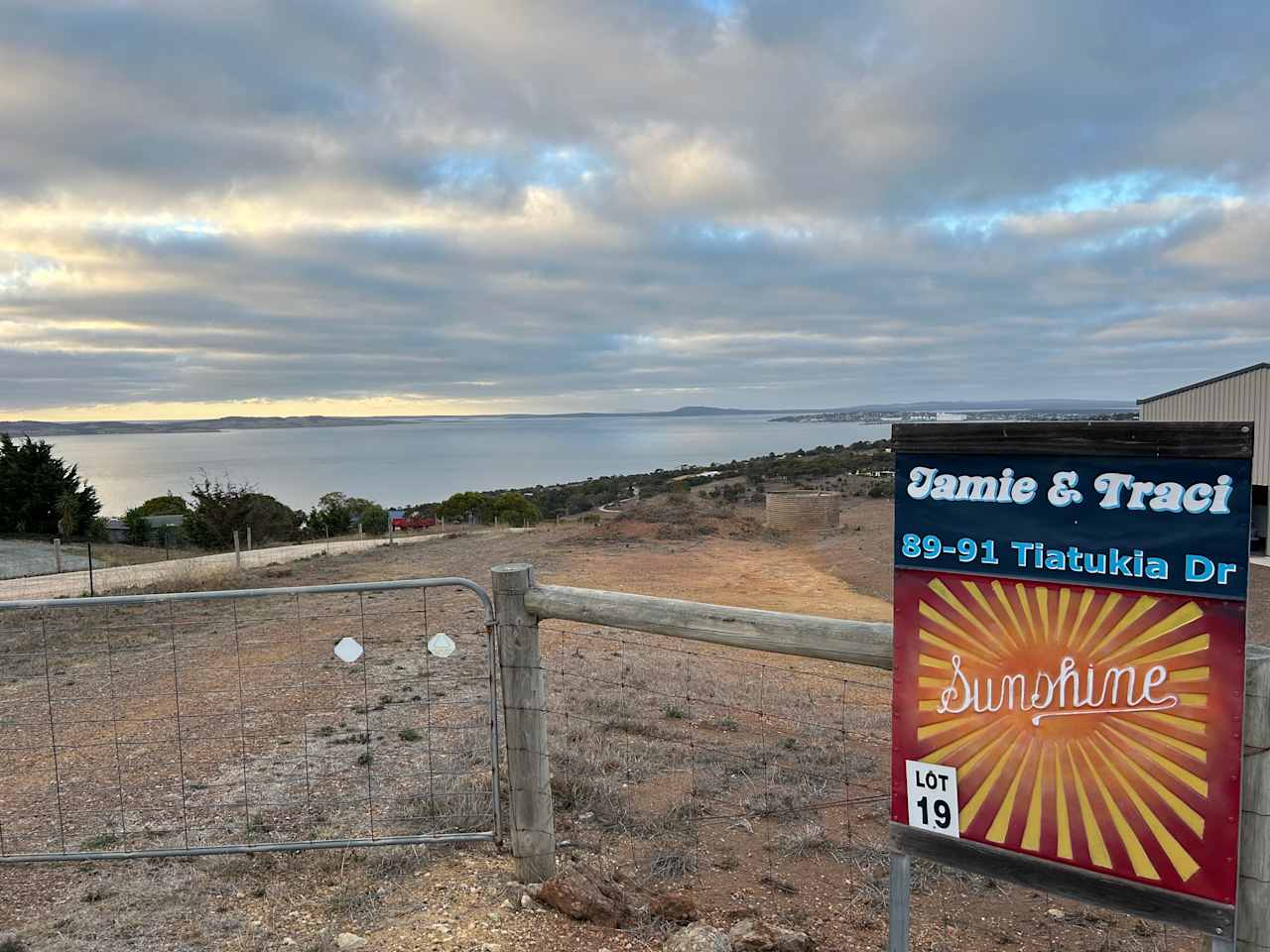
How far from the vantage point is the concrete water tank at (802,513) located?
30.7 meters

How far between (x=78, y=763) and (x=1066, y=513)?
6.80 meters

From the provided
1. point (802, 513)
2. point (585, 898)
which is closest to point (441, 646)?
point (585, 898)

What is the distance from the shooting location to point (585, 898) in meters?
3.87

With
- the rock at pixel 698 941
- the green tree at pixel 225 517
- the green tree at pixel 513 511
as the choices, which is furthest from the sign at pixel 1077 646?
the green tree at pixel 513 511

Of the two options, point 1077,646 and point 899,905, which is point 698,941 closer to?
point 899,905

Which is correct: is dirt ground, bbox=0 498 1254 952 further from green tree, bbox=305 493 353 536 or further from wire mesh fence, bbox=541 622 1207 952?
green tree, bbox=305 493 353 536

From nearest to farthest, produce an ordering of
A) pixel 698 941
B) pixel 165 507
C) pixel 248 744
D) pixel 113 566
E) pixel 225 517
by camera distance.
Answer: pixel 698 941 → pixel 248 744 → pixel 113 566 → pixel 225 517 → pixel 165 507

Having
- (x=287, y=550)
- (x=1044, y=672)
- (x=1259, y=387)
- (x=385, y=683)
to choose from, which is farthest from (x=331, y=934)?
(x=1259, y=387)

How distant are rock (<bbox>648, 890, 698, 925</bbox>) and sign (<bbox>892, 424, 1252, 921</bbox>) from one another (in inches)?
62.8

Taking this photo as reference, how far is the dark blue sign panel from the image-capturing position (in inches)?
89.4

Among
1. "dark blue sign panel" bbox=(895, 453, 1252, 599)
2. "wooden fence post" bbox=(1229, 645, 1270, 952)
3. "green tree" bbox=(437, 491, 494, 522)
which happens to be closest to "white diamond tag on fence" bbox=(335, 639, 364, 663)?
"dark blue sign panel" bbox=(895, 453, 1252, 599)

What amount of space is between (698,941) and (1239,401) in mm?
30240

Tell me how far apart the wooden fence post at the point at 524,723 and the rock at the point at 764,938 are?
972mm

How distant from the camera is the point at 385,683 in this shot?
831 centimetres
